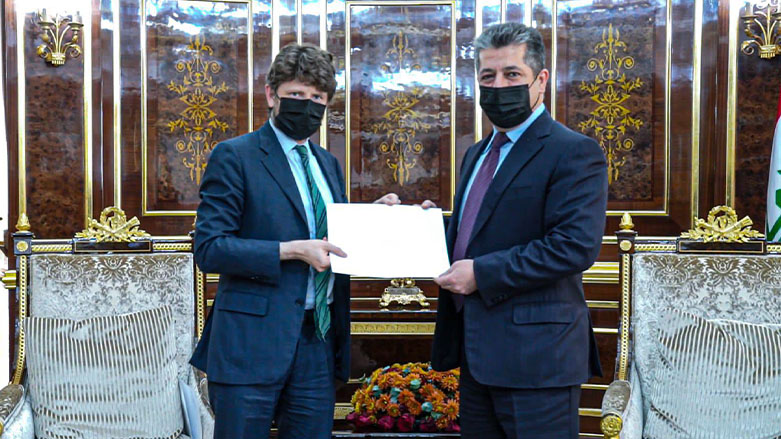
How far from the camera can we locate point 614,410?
2.09 m

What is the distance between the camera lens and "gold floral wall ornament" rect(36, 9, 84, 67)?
3543 mm

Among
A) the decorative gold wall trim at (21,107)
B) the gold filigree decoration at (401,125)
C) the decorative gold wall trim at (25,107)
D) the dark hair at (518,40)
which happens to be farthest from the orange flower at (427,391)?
the decorative gold wall trim at (21,107)

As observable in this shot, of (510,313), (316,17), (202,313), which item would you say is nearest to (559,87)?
(316,17)

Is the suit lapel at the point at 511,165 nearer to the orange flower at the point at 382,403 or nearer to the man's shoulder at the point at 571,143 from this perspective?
the man's shoulder at the point at 571,143

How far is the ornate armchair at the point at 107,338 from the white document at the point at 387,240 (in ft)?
2.77

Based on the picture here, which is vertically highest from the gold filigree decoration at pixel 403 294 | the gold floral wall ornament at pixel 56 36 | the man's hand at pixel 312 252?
the gold floral wall ornament at pixel 56 36

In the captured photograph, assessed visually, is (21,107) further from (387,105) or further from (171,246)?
(387,105)

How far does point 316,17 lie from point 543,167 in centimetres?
252

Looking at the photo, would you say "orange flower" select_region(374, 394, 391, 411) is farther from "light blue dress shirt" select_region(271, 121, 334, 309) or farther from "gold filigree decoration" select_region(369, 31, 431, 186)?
"gold filigree decoration" select_region(369, 31, 431, 186)

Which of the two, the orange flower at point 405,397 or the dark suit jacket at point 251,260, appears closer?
the dark suit jacket at point 251,260

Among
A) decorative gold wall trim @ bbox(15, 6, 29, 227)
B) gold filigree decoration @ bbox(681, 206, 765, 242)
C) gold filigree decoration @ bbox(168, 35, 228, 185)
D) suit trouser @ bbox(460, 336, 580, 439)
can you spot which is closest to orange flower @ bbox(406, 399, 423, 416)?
suit trouser @ bbox(460, 336, 580, 439)

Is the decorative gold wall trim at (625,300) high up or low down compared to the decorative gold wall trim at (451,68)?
down

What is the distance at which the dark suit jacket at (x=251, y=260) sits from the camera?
1653 mm

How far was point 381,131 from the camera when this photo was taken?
3.90m
